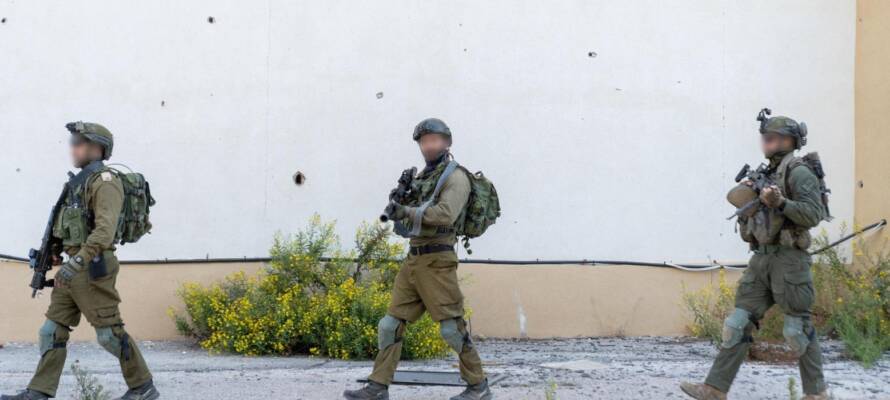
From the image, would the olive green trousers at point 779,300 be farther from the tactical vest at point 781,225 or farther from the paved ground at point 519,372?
the paved ground at point 519,372

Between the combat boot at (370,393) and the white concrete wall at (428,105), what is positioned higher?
the white concrete wall at (428,105)

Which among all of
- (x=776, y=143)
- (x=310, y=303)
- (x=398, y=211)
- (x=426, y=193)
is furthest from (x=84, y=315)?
(x=776, y=143)

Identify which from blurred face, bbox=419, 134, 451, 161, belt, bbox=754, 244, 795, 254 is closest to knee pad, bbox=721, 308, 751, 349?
belt, bbox=754, 244, 795, 254

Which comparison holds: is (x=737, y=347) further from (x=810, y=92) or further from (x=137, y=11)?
(x=137, y=11)

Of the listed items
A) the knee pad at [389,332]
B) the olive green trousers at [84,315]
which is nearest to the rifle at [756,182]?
the knee pad at [389,332]

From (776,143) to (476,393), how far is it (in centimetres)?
229

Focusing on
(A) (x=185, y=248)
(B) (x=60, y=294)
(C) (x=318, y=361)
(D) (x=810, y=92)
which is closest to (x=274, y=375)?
(C) (x=318, y=361)

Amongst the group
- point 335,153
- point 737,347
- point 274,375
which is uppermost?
point 335,153

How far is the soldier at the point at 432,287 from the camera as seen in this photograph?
524cm

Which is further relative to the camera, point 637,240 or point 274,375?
point 637,240

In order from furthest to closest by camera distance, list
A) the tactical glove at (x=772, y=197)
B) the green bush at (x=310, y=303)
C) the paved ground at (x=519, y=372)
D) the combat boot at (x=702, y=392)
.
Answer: the green bush at (x=310, y=303), the paved ground at (x=519, y=372), the combat boot at (x=702, y=392), the tactical glove at (x=772, y=197)

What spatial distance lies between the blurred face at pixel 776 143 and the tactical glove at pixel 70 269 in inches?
157

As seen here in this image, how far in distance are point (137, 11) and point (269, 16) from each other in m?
1.15

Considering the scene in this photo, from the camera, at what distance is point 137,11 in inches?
314
